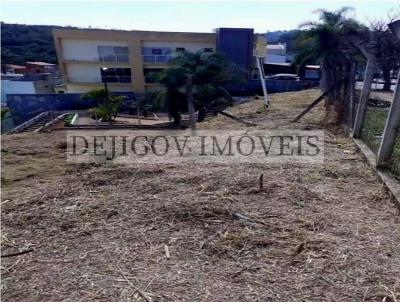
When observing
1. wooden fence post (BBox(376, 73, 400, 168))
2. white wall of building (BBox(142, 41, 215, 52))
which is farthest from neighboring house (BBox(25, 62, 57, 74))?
wooden fence post (BBox(376, 73, 400, 168))

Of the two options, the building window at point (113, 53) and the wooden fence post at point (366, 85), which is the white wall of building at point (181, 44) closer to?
the building window at point (113, 53)

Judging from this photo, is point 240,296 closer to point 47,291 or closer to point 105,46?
point 47,291

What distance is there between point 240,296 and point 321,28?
888 cm

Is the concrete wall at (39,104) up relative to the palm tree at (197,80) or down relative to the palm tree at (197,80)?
down

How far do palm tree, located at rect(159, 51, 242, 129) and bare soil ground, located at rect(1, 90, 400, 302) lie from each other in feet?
32.4

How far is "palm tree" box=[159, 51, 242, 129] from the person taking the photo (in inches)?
543

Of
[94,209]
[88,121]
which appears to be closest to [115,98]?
[88,121]

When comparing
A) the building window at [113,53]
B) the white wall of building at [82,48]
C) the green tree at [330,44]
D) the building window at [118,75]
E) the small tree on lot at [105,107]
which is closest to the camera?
the green tree at [330,44]

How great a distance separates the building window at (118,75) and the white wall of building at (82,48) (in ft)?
5.11

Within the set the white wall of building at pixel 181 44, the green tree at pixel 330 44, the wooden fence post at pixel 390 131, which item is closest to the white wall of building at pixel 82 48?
the white wall of building at pixel 181 44

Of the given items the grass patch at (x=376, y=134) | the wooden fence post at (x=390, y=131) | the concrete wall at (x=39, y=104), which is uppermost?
the wooden fence post at (x=390, y=131)

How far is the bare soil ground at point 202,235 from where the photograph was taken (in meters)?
1.79

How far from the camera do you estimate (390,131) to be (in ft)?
10.8

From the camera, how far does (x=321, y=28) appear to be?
8.77m
